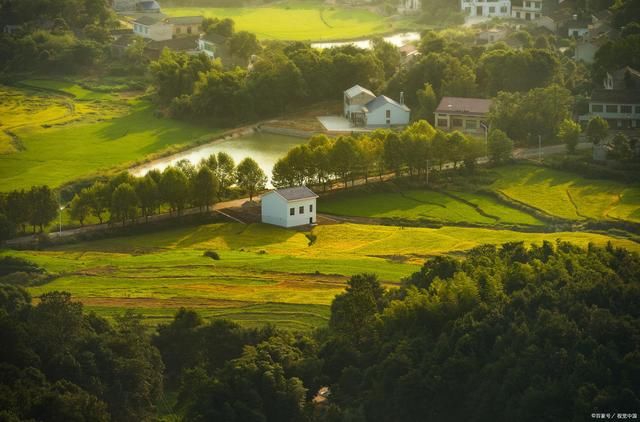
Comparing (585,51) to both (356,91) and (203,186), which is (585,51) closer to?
(356,91)

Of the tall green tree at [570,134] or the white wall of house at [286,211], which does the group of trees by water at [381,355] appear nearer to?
the white wall of house at [286,211]

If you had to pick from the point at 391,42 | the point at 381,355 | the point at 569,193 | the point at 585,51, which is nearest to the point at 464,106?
the point at 585,51

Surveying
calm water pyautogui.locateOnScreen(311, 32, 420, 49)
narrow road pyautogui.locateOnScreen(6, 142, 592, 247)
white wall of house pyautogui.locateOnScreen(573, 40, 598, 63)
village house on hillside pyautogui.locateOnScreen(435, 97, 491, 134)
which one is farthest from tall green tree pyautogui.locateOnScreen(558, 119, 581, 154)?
calm water pyautogui.locateOnScreen(311, 32, 420, 49)

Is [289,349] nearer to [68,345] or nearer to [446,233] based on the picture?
[68,345]

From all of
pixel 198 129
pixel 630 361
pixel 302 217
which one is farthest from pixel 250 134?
pixel 630 361

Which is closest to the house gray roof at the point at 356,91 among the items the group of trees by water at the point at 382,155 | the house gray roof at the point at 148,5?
the group of trees by water at the point at 382,155

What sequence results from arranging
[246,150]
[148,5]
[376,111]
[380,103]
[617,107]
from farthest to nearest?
[148,5] < [380,103] < [376,111] < [246,150] < [617,107]

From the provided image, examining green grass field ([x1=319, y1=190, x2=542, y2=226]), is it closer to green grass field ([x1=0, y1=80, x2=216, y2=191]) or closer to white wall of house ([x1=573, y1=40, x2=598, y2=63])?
green grass field ([x1=0, y1=80, x2=216, y2=191])
